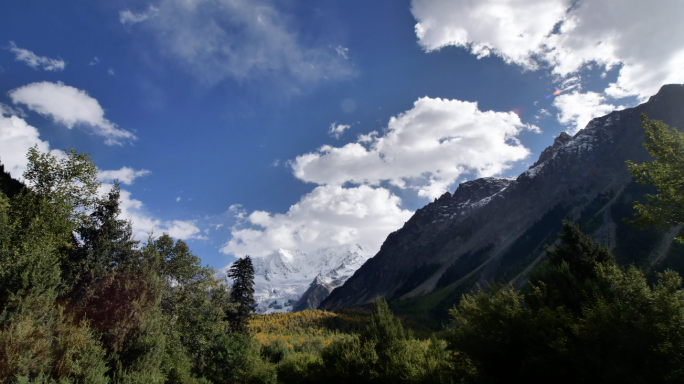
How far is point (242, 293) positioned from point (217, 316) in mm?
15692

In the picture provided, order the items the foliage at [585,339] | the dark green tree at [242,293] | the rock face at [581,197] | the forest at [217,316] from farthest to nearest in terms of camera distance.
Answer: the rock face at [581,197] < the dark green tree at [242,293] < the forest at [217,316] < the foliage at [585,339]

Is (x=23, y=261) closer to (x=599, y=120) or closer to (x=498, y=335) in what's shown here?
(x=498, y=335)

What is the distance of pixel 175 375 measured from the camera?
22797mm

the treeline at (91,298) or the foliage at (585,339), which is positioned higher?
the treeline at (91,298)

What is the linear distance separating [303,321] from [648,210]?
84.6 meters

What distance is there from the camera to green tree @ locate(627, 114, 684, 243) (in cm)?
1243

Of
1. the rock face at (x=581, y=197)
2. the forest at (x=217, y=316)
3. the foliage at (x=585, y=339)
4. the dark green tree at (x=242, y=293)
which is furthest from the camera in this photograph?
the rock face at (x=581, y=197)

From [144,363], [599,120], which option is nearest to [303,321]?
[144,363]

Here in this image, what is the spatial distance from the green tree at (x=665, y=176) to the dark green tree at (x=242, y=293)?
41.1 meters

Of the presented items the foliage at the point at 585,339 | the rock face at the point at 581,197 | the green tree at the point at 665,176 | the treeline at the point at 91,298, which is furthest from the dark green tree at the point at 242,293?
the rock face at the point at 581,197

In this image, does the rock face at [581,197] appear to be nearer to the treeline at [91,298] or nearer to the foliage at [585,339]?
the treeline at [91,298]

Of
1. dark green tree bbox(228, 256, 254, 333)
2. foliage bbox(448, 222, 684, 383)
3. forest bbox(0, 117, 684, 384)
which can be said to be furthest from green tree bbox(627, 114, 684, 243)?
dark green tree bbox(228, 256, 254, 333)

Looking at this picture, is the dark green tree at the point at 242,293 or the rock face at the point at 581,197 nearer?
the dark green tree at the point at 242,293

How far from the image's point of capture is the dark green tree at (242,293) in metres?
40.7
